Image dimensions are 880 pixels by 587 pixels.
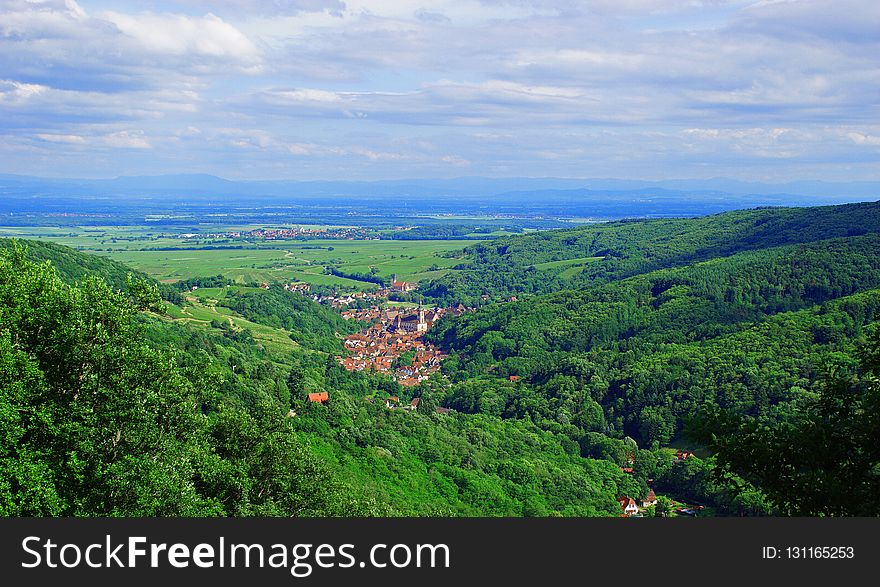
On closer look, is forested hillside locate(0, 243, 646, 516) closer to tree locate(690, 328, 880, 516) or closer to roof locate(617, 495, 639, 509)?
tree locate(690, 328, 880, 516)

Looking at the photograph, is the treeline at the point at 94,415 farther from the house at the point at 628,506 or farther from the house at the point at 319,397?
the house at the point at 628,506

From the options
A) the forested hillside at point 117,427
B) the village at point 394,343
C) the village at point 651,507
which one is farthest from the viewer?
the village at point 394,343

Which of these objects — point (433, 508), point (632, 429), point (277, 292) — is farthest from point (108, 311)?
point (277, 292)

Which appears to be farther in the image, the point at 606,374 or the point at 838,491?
the point at 606,374

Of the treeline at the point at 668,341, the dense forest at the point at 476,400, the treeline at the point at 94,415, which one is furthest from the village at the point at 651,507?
the treeline at the point at 94,415

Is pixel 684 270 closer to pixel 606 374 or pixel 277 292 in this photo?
pixel 606 374

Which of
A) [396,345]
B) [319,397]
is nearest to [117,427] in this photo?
[319,397]

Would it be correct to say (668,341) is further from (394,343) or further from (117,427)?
(117,427)

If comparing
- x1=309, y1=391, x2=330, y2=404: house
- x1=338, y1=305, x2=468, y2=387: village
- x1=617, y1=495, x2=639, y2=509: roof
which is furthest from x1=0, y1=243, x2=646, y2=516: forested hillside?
x1=338, y1=305, x2=468, y2=387: village
